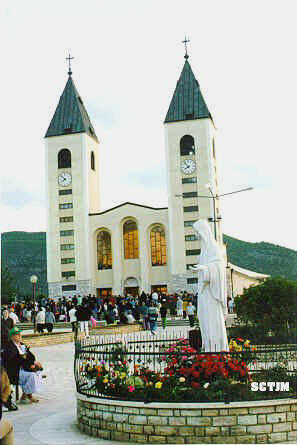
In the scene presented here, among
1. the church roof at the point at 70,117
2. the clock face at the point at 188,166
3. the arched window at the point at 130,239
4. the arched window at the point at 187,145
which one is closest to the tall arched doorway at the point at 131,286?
the arched window at the point at 130,239

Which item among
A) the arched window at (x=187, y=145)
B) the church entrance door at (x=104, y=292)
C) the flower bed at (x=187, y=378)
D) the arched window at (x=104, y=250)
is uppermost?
the arched window at (x=187, y=145)

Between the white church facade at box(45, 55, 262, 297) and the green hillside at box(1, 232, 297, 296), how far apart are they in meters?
72.2

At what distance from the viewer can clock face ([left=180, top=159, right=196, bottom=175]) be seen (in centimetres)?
5862

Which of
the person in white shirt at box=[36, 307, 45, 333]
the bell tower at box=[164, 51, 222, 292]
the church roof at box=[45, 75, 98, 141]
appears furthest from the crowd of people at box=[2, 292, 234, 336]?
the church roof at box=[45, 75, 98, 141]

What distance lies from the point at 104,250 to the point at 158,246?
20.2ft

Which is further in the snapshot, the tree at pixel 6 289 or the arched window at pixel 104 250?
the arched window at pixel 104 250

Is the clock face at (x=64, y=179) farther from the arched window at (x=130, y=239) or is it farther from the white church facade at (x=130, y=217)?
the arched window at (x=130, y=239)

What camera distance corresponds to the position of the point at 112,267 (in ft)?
200

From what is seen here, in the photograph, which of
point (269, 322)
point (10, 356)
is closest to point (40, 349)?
point (269, 322)

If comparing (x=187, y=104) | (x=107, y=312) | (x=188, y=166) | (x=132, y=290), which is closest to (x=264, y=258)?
(x=132, y=290)

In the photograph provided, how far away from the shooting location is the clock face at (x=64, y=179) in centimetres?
6159

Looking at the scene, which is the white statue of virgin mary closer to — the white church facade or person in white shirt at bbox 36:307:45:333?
person in white shirt at bbox 36:307:45:333

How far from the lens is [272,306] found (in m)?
18.4

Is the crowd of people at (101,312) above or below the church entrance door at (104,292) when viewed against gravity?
below
